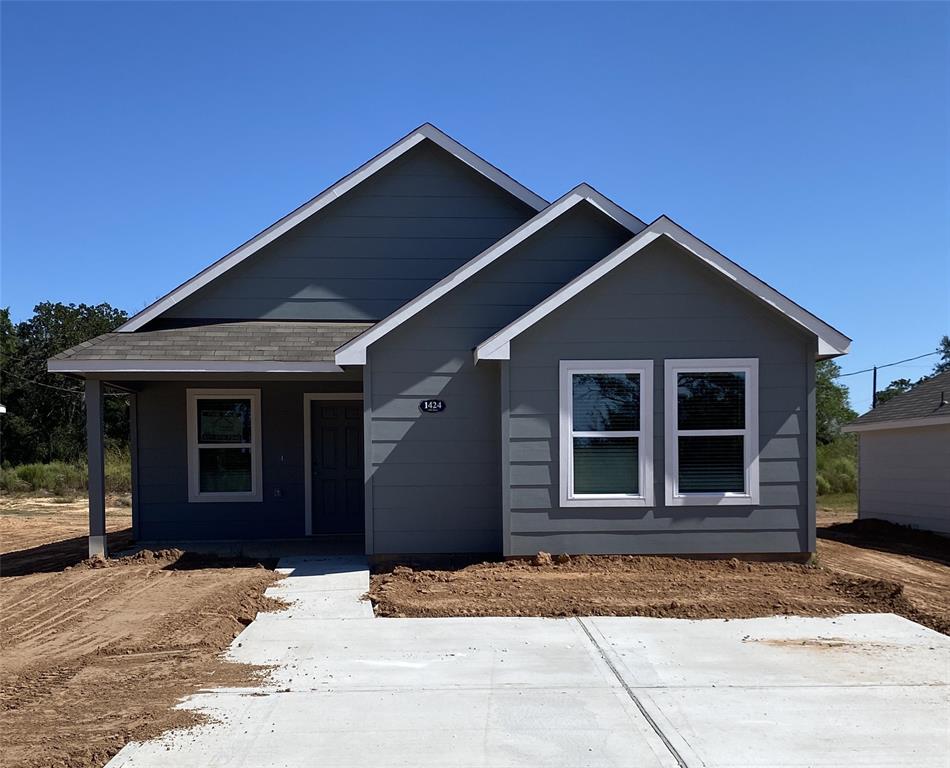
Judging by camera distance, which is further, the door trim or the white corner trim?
the white corner trim

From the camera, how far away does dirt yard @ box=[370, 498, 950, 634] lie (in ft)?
25.9

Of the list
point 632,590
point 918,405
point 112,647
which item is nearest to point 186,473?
point 112,647

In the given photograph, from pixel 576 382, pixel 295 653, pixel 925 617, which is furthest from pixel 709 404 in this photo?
pixel 295 653

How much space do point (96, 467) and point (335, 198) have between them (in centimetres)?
495

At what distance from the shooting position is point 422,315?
32.6 ft

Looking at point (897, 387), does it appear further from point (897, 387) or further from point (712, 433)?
point (712, 433)

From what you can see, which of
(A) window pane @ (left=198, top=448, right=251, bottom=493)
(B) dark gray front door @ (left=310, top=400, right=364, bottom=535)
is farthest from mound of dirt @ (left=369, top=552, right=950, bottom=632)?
(A) window pane @ (left=198, top=448, right=251, bottom=493)

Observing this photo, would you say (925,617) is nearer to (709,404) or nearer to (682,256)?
(709,404)

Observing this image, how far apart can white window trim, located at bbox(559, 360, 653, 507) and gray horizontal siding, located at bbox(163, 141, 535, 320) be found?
11.5 ft

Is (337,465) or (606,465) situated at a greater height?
(606,465)

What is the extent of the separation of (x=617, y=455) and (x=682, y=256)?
96.4 inches

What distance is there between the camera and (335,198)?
1192 cm

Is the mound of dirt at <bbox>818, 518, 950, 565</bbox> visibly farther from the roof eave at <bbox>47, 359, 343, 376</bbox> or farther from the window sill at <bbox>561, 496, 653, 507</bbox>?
the roof eave at <bbox>47, 359, 343, 376</bbox>

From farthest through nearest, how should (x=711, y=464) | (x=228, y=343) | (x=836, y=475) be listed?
(x=836, y=475)
(x=228, y=343)
(x=711, y=464)
